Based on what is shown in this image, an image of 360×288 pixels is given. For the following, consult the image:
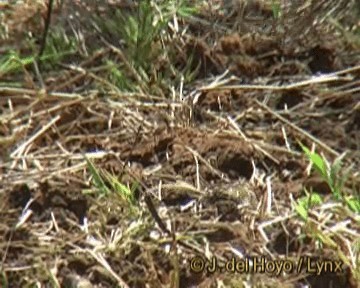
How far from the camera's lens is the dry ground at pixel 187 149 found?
209 centimetres

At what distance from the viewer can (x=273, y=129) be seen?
8.05 feet

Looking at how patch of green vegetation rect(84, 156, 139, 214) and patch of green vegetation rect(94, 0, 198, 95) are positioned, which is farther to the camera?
patch of green vegetation rect(94, 0, 198, 95)

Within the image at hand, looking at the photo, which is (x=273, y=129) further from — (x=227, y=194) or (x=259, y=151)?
(x=227, y=194)

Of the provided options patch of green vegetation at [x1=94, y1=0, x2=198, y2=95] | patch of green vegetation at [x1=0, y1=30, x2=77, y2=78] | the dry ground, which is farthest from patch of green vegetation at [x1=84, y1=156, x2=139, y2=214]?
patch of green vegetation at [x1=0, y1=30, x2=77, y2=78]

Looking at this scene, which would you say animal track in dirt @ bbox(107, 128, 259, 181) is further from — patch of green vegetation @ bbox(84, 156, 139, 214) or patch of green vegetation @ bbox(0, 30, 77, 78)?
patch of green vegetation @ bbox(0, 30, 77, 78)

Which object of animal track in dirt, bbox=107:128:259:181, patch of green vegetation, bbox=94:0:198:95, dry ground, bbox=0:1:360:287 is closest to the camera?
dry ground, bbox=0:1:360:287

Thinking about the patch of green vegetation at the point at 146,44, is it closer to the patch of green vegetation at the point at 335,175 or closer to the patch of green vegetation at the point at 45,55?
the patch of green vegetation at the point at 45,55

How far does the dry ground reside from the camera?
6.86 feet

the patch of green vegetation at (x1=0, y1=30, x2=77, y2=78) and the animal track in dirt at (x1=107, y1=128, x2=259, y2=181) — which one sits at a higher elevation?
the patch of green vegetation at (x1=0, y1=30, x2=77, y2=78)

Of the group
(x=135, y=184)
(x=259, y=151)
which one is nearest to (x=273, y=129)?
(x=259, y=151)

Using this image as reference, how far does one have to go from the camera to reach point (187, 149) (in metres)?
2.39

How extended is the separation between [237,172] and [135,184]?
0.25m

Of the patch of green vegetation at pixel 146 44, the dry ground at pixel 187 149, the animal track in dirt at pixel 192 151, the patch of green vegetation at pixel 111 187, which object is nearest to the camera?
the dry ground at pixel 187 149

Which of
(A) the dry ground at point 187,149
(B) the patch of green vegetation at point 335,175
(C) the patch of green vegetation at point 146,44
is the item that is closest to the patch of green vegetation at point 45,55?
(A) the dry ground at point 187,149
